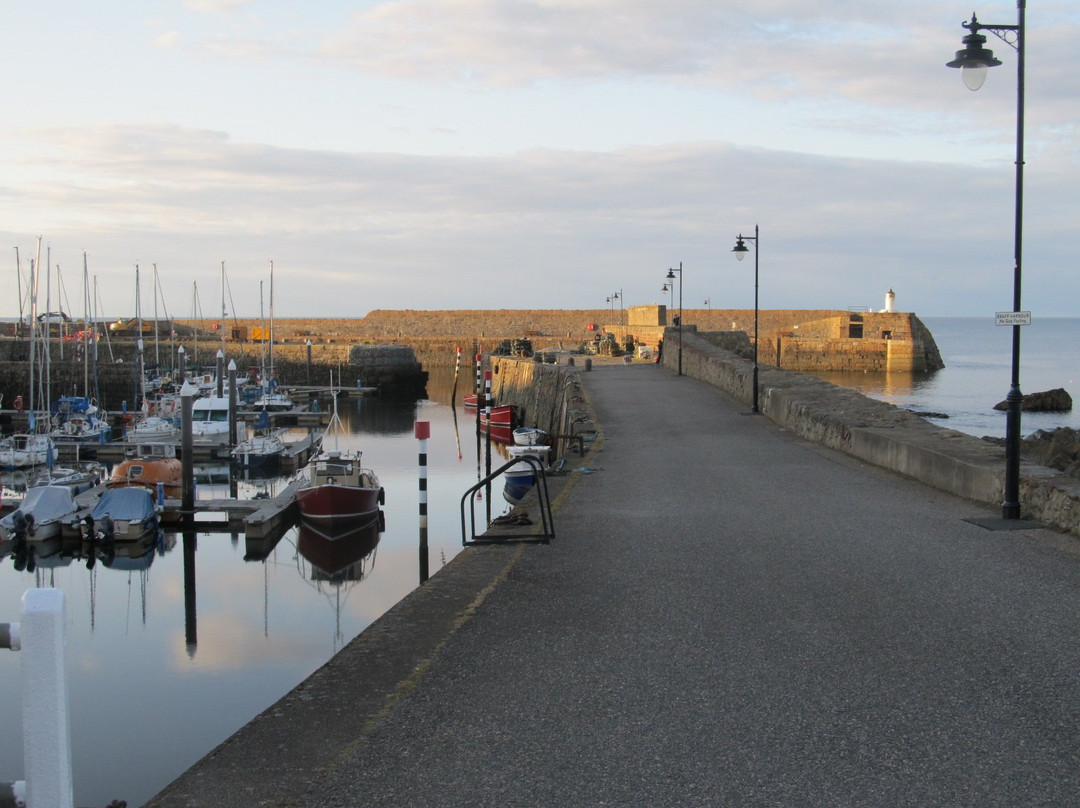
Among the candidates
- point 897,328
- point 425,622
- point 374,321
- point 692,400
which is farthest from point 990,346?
point 425,622

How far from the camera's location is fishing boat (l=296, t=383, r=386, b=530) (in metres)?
23.8

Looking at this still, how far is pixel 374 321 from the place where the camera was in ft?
395

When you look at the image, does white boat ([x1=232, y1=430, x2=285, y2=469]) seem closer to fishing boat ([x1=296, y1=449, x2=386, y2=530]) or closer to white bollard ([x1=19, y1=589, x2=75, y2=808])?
fishing boat ([x1=296, y1=449, x2=386, y2=530])

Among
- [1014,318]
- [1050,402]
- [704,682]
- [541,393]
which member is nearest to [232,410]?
[541,393]

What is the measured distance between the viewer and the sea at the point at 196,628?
1155 cm

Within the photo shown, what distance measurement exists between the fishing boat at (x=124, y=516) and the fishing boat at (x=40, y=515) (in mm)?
700

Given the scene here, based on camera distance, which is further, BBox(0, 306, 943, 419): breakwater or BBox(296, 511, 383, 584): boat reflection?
BBox(0, 306, 943, 419): breakwater

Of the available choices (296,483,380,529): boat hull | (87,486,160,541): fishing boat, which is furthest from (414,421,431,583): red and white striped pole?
(87,486,160,541): fishing boat

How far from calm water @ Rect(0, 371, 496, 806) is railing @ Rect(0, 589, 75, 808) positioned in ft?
24.8

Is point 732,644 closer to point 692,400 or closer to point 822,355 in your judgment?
point 692,400

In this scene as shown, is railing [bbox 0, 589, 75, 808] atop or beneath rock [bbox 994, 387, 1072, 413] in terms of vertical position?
atop

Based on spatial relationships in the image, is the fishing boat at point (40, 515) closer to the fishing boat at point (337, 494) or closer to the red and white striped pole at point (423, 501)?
the fishing boat at point (337, 494)

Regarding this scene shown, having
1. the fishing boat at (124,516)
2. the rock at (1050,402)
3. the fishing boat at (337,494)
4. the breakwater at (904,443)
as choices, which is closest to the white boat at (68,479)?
the fishing boat at (124,516)

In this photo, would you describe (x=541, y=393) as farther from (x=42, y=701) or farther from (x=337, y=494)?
(x=42, y=701)
